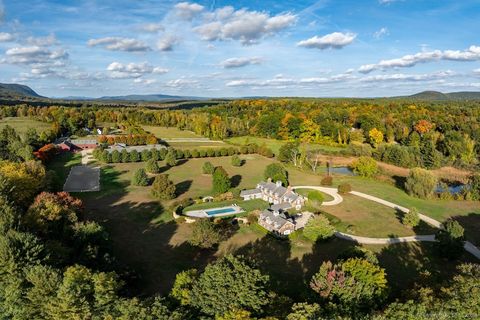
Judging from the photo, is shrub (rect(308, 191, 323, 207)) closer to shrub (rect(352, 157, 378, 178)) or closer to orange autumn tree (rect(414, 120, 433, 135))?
shrub (rect(352, 157, 378, 178))

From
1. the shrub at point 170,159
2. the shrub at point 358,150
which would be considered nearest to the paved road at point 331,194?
the shrub at point 170,159

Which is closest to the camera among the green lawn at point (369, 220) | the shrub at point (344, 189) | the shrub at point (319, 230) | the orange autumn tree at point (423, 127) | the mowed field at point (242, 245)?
the mowed field at point (242, 245)

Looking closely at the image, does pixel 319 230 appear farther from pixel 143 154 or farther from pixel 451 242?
pixel 143 154

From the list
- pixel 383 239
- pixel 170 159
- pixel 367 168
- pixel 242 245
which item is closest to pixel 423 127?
pixel 367 168

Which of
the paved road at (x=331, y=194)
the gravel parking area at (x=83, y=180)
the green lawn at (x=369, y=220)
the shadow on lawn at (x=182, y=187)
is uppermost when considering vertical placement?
the gravel parking area at (x=83, y=180)

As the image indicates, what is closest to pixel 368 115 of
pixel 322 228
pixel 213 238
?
pixel 322 228

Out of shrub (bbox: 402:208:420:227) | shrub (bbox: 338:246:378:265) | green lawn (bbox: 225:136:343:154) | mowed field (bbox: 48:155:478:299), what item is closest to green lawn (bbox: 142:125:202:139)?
green lawn (bbox: 225:136:343:154)

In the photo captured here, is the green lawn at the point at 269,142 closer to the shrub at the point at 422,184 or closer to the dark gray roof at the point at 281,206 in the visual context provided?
the shrub at the point at 422,184
